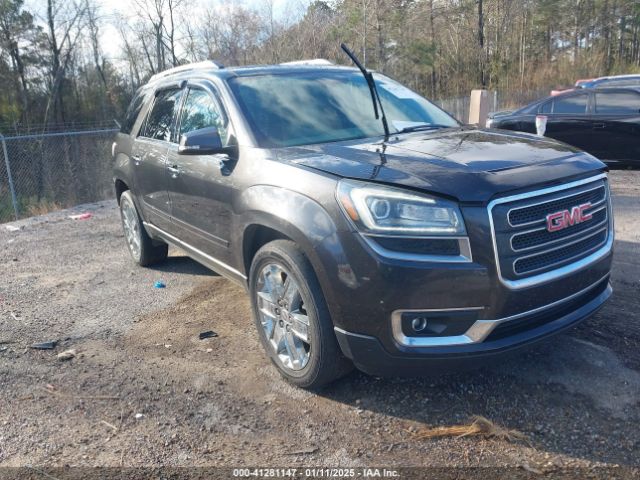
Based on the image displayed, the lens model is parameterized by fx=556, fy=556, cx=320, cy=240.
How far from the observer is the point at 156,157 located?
4898mm

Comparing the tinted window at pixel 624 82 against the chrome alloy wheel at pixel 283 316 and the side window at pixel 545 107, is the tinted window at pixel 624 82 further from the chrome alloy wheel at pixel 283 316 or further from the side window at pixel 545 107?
the chrome alloy wheel at pixel 283 316

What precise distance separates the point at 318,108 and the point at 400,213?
1604 millimetres

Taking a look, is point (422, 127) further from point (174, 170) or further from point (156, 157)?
point (156, 157)

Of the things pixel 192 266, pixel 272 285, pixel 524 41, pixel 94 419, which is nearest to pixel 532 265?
pixel 272 285

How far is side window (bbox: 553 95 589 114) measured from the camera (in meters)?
10.2

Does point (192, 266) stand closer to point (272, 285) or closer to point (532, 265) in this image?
point (272, 285)

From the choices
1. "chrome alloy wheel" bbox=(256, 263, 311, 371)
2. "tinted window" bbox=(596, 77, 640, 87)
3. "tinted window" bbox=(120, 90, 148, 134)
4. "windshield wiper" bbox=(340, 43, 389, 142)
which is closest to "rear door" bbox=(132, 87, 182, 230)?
"tinted window" bbox=(120, 90, 148, 134)

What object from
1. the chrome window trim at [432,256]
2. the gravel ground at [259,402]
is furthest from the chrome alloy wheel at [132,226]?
the chrome window trim at [432,256]

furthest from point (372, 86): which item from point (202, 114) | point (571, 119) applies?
point (571, 119)

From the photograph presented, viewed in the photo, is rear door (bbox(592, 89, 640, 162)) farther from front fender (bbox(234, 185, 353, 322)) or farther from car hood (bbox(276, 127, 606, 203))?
front fender (bbox(234, 185, 353, 322))

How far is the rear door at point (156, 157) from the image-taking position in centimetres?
482

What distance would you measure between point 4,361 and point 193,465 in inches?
83.1

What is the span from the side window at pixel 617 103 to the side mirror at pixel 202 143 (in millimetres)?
8531

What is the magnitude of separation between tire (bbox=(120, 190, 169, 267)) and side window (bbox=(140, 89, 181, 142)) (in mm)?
908
